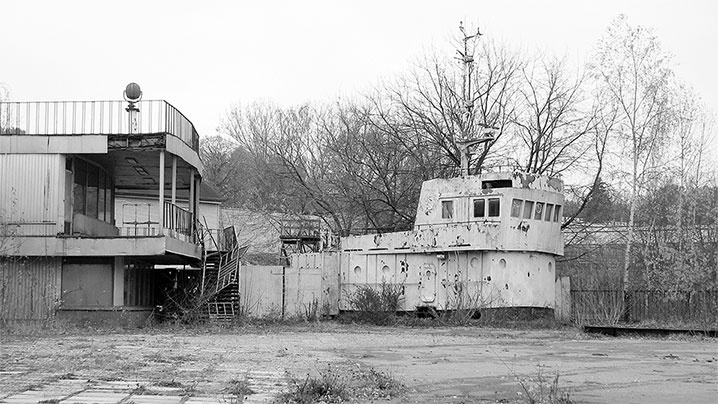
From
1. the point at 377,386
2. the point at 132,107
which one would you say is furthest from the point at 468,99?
the point at 377,386

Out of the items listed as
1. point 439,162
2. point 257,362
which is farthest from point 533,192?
point 257,362

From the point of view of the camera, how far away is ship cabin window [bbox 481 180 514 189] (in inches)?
1394

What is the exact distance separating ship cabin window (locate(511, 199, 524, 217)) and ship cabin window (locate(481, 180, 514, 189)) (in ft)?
2.22

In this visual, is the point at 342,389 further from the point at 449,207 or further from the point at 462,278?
the point at 449,207

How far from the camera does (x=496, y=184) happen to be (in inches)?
1405

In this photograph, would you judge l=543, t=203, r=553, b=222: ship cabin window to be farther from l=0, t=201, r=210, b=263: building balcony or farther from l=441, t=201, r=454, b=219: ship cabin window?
l=0, t=201, r=210, b=263: building balcony

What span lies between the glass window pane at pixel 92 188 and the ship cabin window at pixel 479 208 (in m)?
14.5

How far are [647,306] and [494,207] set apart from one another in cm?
791

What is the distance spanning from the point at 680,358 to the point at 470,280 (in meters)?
15.4

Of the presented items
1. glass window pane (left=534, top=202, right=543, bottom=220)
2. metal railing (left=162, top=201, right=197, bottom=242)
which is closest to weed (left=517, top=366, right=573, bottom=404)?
metal railing (left=162, top=201, right=197, bottom=242)

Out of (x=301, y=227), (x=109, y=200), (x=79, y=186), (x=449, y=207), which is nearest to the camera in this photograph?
(x=79, y=186)

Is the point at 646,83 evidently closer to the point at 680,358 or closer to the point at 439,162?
the point at 439,162

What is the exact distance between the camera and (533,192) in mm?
35688

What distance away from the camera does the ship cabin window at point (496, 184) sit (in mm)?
35406
